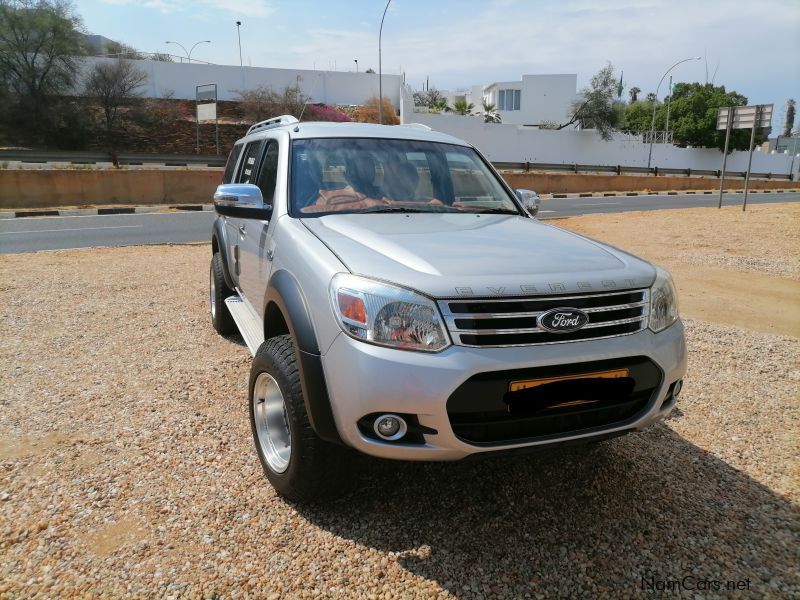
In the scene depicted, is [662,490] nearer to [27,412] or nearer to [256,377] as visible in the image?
[256,377]

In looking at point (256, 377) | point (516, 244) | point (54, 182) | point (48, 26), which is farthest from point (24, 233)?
point (48, 26)

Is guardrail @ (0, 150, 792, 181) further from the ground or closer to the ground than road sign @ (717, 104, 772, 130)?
closer to the ground

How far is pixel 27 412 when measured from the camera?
13.1 ft

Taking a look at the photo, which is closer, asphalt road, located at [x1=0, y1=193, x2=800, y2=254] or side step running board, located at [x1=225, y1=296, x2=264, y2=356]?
side step running board, located at [x1=225, y1=296, x2=264, y2=356]

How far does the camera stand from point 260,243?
12.1ft

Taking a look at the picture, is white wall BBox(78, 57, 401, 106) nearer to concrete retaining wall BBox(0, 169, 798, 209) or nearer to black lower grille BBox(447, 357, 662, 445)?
concrete retaining wall BBox(0, 169, 798, 209)

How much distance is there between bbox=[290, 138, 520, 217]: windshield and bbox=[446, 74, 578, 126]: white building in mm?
65586

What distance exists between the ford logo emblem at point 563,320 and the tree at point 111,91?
4421 centimetres

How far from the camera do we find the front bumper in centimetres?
229

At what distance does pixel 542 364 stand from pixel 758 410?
2688 mm

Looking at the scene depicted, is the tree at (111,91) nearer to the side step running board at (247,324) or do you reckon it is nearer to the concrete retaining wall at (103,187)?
the concrete retaining wall at (103,187)

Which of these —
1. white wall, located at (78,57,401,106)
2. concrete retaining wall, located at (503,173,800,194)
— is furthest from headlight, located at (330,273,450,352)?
white wall, located at (78,57,401,106)

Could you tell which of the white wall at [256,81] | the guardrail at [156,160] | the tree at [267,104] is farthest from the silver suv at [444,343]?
the white wall at [256,81]

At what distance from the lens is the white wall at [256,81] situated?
57.4m
